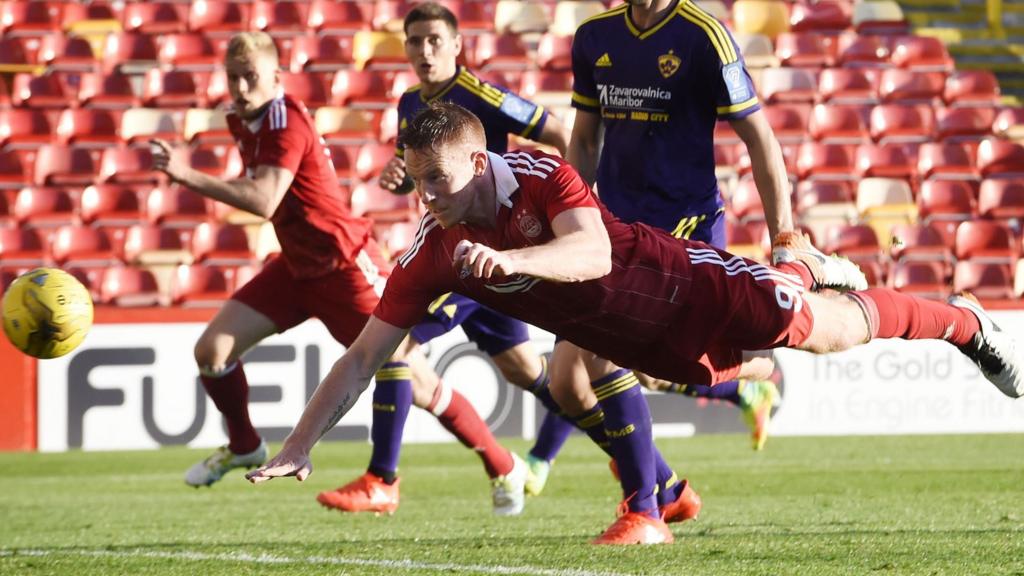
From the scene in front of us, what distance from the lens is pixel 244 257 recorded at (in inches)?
515

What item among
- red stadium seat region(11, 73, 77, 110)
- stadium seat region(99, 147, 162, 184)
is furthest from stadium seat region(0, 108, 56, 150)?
stadium seat region(99, 147, 162, 184)

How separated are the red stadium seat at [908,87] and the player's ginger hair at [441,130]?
11.9 m

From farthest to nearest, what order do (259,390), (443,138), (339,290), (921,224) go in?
(921,224), (259,390), (339,290), (443,138)

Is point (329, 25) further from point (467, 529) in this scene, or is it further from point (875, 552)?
point (875, 552)

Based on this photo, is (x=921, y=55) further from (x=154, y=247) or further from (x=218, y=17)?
(x=154, y=247)

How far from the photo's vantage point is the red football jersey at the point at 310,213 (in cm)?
701

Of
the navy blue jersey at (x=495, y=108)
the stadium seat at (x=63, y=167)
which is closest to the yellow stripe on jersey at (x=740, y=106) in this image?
the navy blue jersey at (x=495, y=108)

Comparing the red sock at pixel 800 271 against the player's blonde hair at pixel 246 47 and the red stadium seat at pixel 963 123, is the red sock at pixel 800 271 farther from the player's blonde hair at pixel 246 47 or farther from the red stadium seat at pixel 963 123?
the red stadium seat at pixel 963 123

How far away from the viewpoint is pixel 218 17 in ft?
51.4

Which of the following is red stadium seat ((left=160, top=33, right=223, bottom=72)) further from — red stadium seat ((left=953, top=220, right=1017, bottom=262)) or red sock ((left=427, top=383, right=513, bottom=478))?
red sock ((left=427, top=383, right=513, bottom=478))

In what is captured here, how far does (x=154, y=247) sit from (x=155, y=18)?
12.0 feet

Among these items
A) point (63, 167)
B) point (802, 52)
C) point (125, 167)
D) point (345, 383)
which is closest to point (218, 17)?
point (125, 167)

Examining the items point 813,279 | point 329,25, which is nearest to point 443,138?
point 813,279

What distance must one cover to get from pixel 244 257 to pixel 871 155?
6309mm
